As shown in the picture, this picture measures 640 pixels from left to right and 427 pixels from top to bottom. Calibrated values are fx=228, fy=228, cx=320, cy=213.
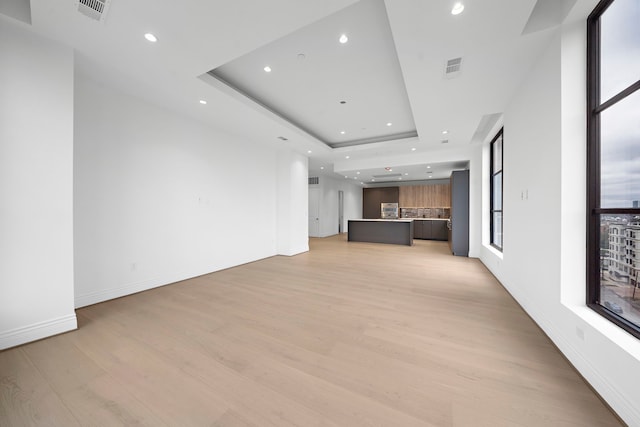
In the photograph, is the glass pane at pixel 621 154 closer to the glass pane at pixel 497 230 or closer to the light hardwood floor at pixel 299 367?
the light hardwood floor at pixel 299 367

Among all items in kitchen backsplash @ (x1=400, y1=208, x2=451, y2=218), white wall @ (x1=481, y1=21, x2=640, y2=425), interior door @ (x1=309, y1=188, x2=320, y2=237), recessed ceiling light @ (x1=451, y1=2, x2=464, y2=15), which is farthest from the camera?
kitchen backsplash @ (x1=400, y1=208, x2=451, y2=218)

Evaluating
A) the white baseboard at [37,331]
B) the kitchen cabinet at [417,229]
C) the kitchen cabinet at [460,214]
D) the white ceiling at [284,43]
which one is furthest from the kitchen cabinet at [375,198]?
the white baseboard at [37,331]

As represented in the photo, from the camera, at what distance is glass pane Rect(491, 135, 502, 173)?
194 inches

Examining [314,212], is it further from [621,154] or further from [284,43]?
[621,154]

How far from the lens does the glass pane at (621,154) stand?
1585 millimetres

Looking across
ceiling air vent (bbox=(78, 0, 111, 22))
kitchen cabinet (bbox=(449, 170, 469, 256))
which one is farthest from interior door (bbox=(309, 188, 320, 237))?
ceiling air vent (bbox=(78, 0, 111, 22))

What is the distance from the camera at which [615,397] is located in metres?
1.48

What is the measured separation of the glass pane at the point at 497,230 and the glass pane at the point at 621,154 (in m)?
3.43

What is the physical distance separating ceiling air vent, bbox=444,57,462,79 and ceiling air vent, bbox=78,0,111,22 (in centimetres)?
345

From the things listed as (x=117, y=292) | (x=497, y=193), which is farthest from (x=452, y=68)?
(x=117, y=292)

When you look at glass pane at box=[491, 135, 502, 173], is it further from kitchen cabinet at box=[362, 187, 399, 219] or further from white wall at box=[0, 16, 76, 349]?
white wall at box=[0, 16, 76, 349]

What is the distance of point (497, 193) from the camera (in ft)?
17.0

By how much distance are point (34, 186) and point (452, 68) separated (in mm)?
4818

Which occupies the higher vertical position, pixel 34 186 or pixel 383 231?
pixel 34 186
